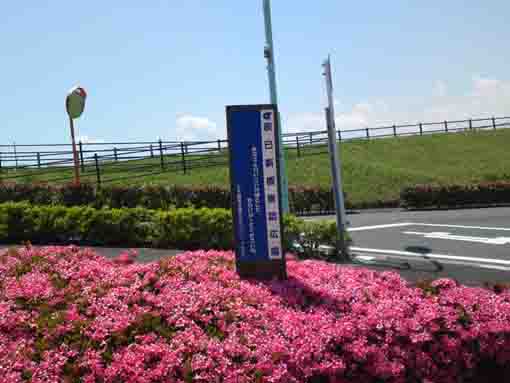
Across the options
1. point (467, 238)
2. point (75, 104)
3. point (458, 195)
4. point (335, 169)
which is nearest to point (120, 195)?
point (75, 104)

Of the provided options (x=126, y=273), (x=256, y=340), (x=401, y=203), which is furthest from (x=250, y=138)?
(x=401, y=203)

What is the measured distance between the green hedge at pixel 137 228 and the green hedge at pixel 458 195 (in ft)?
48.7

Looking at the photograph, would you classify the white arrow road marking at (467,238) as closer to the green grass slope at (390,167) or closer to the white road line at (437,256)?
the white road line at (437,256)

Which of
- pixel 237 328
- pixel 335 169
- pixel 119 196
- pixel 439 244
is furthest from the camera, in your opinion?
pixel 119 196

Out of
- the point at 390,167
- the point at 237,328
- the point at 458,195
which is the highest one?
the point at 390,167

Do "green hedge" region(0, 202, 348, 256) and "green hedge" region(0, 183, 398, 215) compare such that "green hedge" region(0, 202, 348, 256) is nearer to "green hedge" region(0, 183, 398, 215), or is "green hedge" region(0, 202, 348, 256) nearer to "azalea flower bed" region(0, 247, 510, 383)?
"green hedge" region(0, 183, 398, 215)

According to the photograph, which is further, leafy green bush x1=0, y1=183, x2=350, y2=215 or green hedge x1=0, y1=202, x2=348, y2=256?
leafy green bush x1=0, y1=183, x2=350, y2=215

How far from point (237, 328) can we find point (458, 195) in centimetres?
2133

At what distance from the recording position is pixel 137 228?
1140 cm

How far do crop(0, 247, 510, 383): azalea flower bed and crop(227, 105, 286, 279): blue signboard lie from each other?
0.32 metres

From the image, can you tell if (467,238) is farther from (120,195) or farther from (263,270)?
(263,270)

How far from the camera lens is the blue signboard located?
5.50 metres

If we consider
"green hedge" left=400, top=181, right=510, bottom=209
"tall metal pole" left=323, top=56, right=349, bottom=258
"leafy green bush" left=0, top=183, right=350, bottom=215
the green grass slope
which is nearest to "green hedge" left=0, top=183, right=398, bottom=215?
"leafy green bush" left=0, top=183, right=350, bottom=215

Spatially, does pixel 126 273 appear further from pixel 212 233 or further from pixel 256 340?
pixel 212 233
